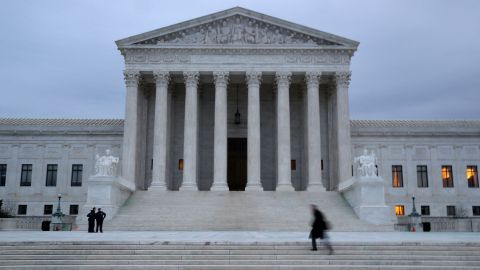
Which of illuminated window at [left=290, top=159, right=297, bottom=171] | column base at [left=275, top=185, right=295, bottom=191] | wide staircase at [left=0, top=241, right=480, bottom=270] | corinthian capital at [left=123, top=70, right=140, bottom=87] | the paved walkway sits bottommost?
wide staircase at [left=0, top=241, right=480, bottom=270]

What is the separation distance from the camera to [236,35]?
48.8 meters

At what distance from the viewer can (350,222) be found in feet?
119

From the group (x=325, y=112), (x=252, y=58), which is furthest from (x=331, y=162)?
(x=252, y=58)

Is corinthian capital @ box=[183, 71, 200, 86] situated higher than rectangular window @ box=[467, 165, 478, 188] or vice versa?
corinthian capital @ box=[183, 71, 200, 86]

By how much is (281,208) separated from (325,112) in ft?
53.0

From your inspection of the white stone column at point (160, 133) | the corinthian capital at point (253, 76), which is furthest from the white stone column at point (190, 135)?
the corinthian capital at point (253, 76)

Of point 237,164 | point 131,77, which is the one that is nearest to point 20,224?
point 131,77

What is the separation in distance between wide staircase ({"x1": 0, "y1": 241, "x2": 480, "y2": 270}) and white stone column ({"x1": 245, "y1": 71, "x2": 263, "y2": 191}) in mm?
25526

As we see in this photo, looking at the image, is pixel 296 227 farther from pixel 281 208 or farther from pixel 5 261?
pixel 5 261

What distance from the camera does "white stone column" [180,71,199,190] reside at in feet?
153

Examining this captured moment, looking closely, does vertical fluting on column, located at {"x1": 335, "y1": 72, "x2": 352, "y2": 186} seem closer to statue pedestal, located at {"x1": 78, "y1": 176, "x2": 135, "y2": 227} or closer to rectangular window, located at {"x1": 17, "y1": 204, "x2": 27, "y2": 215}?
statue pedestal, located at {"x1": 78, "y1": 176, "x2": 135, "y2": 227}

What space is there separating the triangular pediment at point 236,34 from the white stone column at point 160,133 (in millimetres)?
3513

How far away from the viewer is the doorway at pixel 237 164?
178 ft

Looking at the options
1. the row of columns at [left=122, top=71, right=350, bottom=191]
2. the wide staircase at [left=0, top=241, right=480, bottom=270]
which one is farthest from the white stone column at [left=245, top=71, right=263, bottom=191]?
the wide staircase at [left=0, top=241, right=480, bottom=270]
